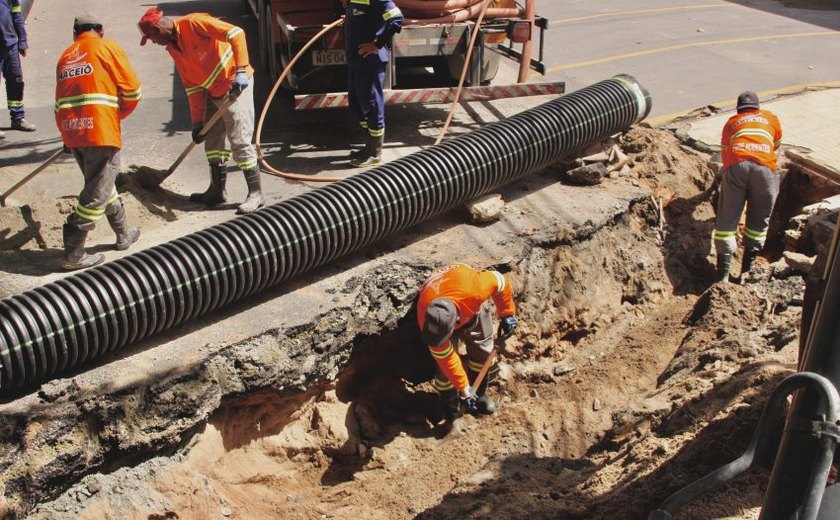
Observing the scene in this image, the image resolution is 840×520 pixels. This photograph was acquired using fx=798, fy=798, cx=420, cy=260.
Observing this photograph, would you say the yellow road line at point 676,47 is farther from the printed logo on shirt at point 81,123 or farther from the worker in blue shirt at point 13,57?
the printed logo on shirt at point 81,123

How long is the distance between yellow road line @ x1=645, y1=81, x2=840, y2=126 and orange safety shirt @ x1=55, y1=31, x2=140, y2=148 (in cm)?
599

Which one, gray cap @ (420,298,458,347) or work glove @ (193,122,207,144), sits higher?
work glove @ (193,122,207,144)

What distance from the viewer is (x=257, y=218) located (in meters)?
5.63

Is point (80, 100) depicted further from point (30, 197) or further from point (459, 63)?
point (459, 63)

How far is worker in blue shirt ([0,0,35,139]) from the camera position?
8.19 metres

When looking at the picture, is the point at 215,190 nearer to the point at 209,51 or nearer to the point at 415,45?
the point at 209,51

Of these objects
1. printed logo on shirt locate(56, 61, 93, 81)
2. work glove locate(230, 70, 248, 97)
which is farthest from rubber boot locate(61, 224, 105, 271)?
work glove locate(230, 70, 248, 97)

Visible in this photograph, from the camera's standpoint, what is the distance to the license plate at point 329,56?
775 centimetres

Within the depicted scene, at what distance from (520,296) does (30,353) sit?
349cm

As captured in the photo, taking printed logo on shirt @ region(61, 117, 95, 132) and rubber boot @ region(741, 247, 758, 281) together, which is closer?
printed logo on shirt @ region(61, 117, 95, 132)

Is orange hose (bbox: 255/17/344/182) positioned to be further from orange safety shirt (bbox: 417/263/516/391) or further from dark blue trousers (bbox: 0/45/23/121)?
dark blue trousers (bbox: 0/45/23/121)

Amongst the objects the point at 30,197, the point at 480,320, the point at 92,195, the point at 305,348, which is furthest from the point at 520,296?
the point at 30,197

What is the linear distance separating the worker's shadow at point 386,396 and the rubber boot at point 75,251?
2016 mm

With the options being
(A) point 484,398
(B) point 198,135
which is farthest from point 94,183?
(A) point 484,398
